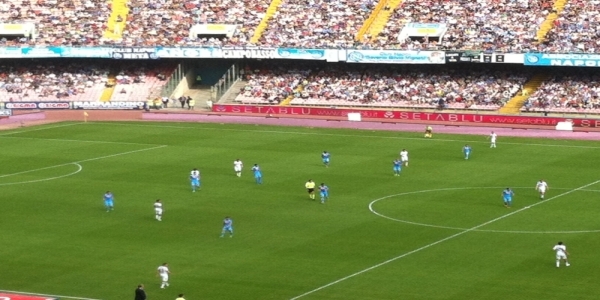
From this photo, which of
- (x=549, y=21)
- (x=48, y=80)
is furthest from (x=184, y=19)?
(x=549, y=21)

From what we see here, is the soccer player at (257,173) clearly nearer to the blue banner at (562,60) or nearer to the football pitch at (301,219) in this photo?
the football pitch at (301,219)

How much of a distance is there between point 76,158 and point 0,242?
2502 cm

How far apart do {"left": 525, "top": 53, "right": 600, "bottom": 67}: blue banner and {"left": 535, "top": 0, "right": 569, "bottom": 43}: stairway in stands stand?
351 centimetres

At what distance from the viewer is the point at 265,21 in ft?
357

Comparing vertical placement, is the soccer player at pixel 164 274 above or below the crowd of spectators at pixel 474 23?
below

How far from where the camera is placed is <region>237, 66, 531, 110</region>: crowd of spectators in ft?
317

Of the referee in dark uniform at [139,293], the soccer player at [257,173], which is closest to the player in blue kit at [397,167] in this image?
the soccer player at [257,173]

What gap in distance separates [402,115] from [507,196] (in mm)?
36237

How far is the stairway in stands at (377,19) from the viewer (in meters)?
104

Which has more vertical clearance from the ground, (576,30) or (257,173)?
(576,30)

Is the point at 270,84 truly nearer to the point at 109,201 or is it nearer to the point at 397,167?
the point at 397,167

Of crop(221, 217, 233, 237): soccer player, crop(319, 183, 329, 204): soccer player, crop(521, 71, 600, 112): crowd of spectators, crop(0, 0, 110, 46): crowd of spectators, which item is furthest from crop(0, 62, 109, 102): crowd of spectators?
crop(221, 217, 233, 237): soccer player

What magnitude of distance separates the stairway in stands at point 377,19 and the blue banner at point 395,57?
11.1 ft

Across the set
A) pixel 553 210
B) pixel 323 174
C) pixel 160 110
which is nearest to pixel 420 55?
pixel 160 110
